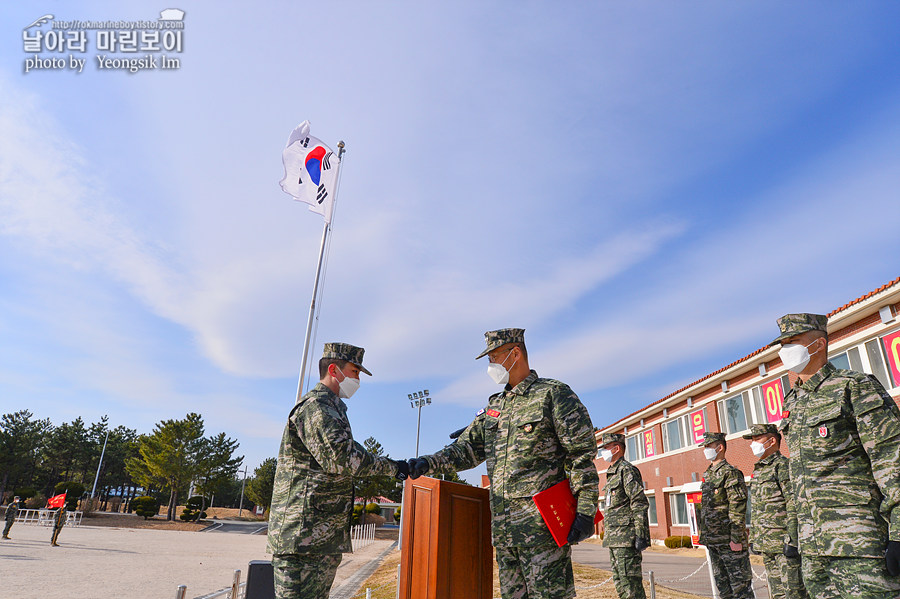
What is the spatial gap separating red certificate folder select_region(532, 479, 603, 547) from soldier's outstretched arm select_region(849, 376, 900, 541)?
1868 millimetres

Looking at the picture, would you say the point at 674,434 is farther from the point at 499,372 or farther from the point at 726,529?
the point at 499,372

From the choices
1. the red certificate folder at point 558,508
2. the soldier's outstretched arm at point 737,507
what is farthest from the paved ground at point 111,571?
the soldier's outstretched arm at point 737,507

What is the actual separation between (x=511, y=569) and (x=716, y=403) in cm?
2593

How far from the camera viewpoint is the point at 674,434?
99.0ft

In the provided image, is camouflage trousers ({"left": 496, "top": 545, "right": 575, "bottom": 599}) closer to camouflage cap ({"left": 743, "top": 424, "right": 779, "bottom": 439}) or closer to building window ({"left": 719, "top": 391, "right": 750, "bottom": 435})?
camouflage cap ({"left": 743, "top": 424, "right": 779, "bottom": 439})

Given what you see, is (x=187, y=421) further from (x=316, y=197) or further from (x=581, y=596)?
(x=581, y=596)

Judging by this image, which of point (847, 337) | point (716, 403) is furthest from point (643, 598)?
point (716, 403)

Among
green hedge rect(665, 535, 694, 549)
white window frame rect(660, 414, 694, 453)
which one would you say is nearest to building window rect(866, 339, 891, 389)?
white window frame rect(660, 414, 694, 453)

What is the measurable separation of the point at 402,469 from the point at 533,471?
0.99 meters

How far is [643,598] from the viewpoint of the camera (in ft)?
21.2

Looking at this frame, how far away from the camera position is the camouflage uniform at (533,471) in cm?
323

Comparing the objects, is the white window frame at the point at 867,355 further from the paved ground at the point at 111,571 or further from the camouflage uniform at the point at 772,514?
the paved ground at the point at 111,571

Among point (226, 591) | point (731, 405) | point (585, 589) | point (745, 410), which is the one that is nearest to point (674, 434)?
point (731, 405)

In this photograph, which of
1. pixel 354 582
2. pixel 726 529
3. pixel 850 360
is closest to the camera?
pixel 726 529
